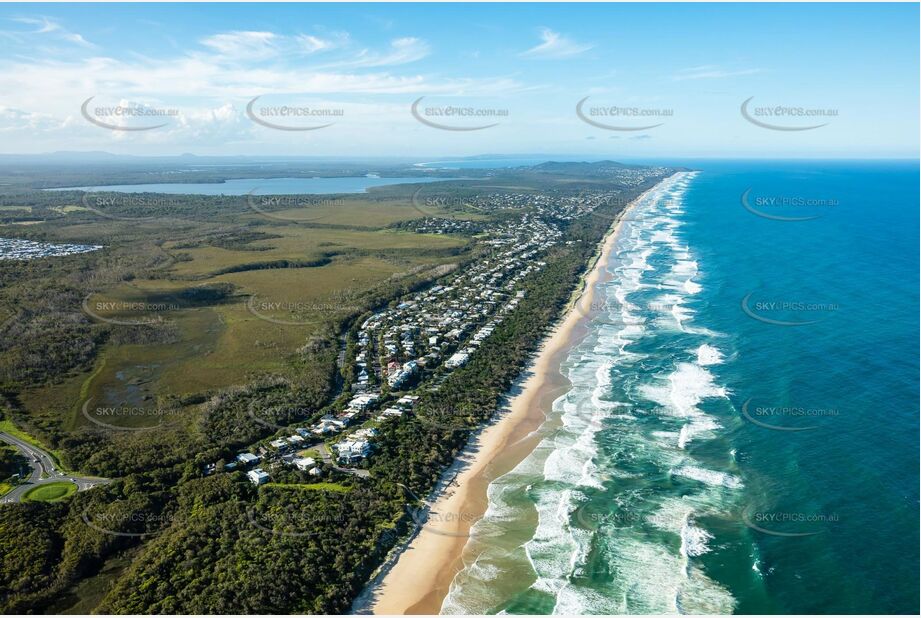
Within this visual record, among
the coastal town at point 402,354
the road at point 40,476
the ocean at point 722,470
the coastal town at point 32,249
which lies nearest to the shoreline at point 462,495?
the ocean at point 722,470

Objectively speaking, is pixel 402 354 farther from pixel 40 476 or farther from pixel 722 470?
pixel 722 470

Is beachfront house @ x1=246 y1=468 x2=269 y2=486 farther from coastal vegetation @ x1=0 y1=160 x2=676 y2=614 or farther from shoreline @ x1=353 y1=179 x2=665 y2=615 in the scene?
shoreline @ x1=353 y1=179 x2=665 y2=615

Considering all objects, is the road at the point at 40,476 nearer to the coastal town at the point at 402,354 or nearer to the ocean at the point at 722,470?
the coastal town at the point at 402,354

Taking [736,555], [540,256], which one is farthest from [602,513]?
[540,256]

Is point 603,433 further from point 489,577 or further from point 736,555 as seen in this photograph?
point 489,577

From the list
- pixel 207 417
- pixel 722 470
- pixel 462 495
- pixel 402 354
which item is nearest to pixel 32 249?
pixel 207 417

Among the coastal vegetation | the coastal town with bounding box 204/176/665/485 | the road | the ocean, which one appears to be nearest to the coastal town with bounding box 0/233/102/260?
the coastal vegetation
